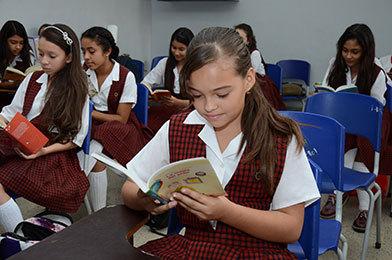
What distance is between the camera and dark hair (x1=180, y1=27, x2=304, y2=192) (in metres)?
1.18

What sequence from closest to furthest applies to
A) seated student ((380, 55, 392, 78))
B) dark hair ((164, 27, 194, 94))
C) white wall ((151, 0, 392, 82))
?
dark hair ((164, 27, 194, 94)) → seated student ((380, 55, 392, 78)) → white wall ((151, 0, 392, 82))

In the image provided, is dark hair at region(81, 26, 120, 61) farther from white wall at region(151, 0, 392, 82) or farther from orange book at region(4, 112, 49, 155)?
white wall at region(151, 0, 392, 82)

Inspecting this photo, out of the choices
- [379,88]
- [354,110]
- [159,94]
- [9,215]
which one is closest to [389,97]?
[379,88]

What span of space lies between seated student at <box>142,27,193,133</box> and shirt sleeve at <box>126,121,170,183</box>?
1.77 meters

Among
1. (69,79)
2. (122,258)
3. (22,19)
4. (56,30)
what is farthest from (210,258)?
(22,19)

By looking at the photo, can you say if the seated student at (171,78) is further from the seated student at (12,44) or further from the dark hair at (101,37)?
the seated student at (12,44)

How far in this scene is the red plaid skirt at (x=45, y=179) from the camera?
2.04 meters

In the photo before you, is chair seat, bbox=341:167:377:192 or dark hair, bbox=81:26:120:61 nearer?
chair seat, bbox=341:167:377:192

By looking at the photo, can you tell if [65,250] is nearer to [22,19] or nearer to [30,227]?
[30,227]

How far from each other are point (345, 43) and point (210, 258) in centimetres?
215

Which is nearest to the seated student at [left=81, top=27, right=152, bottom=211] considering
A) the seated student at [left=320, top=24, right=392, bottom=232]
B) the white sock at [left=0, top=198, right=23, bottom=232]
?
the white sock at [left=0, top=198, right=23, bottom=232]

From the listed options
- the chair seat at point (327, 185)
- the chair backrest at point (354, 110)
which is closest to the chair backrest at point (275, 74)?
the chair backrest at point (354, 110)

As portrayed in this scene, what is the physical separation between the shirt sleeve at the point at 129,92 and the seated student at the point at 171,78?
1.10 feet

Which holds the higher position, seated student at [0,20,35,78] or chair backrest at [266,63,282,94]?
seated student at [0,20,35,78]
